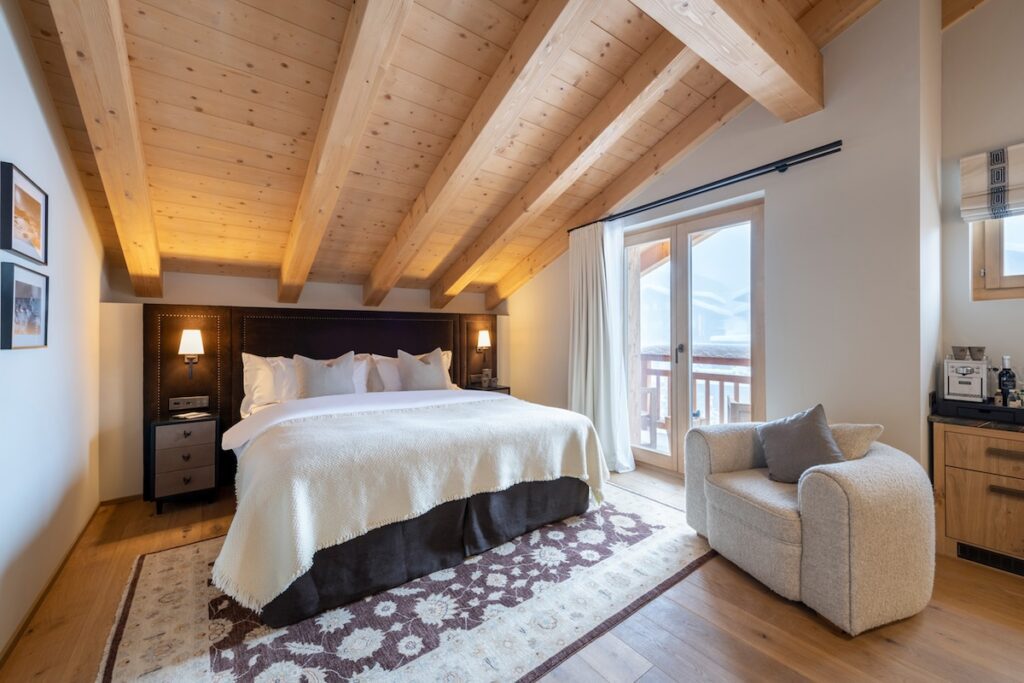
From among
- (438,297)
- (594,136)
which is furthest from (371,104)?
(438,297)

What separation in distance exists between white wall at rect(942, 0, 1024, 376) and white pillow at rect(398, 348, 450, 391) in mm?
3550

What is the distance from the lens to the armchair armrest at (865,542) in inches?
64.9

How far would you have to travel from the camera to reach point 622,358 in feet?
12.5

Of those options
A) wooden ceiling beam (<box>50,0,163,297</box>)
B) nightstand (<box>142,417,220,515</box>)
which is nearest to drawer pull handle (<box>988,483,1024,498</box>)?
wooden ceiling beam (<box>50,0,163,297</box>)

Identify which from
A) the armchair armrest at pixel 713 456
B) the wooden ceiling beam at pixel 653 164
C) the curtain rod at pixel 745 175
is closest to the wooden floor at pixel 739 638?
the armchair armrest at pixel 713 456

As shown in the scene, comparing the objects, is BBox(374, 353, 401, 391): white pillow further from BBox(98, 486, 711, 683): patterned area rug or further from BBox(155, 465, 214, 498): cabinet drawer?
BBox(98, 486, 711, 683): patterned area rug

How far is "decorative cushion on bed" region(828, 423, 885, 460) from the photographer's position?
6.68 ft

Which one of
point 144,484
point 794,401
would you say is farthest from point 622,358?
point 144,484

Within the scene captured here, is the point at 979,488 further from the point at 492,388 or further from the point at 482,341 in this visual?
the point at 482,341

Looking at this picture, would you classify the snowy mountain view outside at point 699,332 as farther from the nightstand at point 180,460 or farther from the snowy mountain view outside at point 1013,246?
the nightstand at point 180,460

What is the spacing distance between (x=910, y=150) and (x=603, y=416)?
2642 mm

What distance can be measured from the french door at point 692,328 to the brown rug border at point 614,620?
4.39ft

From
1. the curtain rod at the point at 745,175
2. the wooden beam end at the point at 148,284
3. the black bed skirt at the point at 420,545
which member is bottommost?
the black bed skirt at the point at 420,545

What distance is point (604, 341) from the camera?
3789 millimetres
